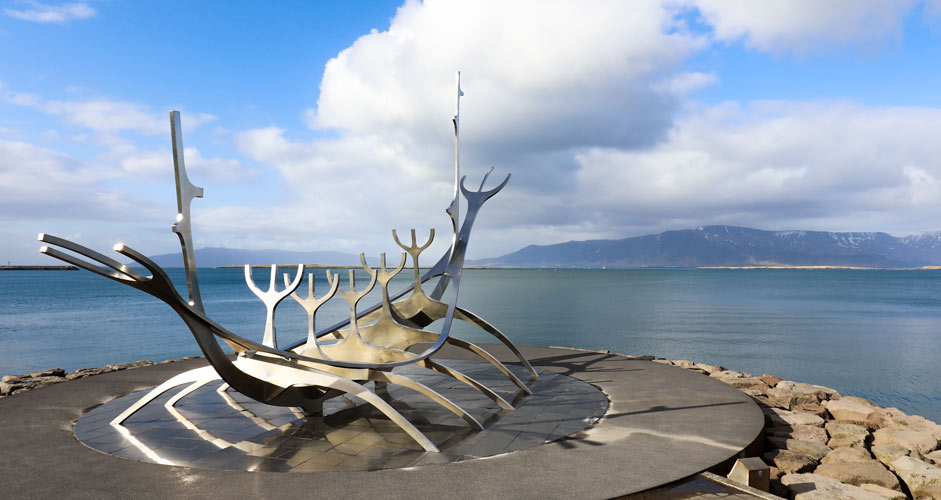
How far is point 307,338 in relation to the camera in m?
8.68

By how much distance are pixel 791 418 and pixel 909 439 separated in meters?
1.57

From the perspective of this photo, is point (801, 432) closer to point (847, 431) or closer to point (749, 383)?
point (847, 431)

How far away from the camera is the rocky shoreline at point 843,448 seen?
668cm

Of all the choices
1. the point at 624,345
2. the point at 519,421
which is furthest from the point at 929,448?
the point at 624,345

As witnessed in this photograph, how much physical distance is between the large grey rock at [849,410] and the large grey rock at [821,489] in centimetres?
373

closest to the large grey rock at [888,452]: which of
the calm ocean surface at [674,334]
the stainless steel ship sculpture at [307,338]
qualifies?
the stainless steel ship sculpture at [307,338]

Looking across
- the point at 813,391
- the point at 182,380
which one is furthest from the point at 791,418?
the point at 182,380

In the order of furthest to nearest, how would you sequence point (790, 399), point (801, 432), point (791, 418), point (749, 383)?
point (749, 383) → point (790, 399) → point (791, 418) → point (801, 432)

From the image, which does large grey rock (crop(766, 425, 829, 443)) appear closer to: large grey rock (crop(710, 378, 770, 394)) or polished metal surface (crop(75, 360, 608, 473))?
large grey rock (crop(710, 378, 770, 394))

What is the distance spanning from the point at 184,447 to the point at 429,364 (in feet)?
12.3

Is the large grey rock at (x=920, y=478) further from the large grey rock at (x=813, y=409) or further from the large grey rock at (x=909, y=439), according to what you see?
the large grey rock at (x=813, y=409)

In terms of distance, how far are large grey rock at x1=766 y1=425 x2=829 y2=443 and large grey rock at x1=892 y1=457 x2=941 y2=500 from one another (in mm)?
1174

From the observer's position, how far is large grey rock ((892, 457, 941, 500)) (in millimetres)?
6758

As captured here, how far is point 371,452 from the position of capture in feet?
23.2
